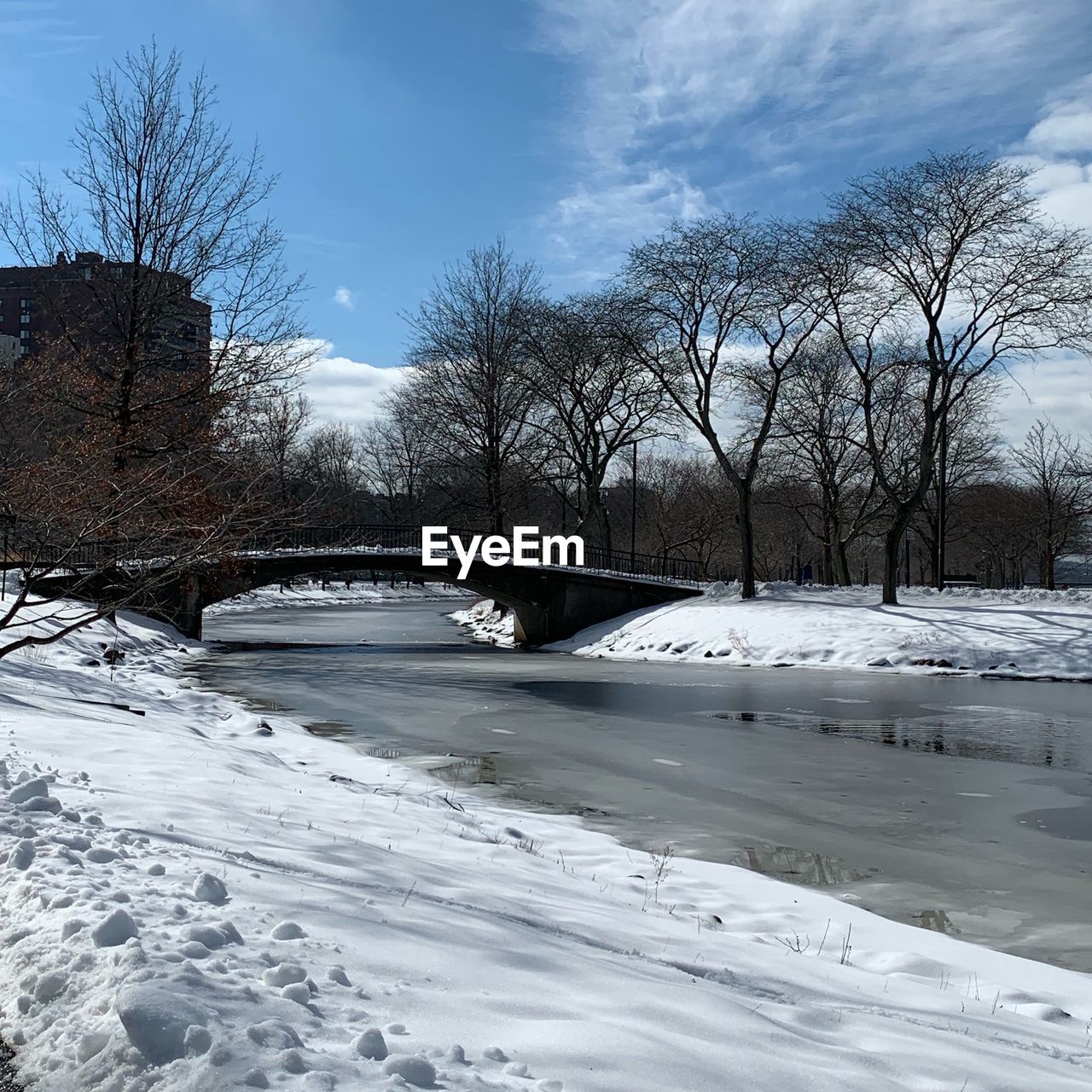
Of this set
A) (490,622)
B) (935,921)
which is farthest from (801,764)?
(490,622)

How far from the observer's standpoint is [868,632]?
29938 millimetres

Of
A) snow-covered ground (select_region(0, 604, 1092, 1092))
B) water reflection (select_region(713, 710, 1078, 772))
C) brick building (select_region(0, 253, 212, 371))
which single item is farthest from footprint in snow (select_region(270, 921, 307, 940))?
brick building (select_region(0, 253, 212, 371))

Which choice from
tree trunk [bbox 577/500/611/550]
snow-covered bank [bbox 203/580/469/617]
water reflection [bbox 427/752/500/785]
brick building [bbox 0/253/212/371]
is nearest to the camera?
water reflection [bbox 427/752/500/785]

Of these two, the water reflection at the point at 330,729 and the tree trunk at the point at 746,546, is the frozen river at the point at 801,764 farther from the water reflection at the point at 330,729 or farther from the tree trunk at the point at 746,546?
the tree trunk at the point at 746,546

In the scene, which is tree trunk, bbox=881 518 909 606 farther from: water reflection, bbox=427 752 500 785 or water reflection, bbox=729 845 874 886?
water reflection, bbox=729 845 874 886

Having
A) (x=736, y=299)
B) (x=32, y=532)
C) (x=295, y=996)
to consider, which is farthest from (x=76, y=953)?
(x=736, y=299)

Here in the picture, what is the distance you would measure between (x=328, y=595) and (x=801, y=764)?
230 feet

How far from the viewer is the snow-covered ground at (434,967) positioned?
3.23 m

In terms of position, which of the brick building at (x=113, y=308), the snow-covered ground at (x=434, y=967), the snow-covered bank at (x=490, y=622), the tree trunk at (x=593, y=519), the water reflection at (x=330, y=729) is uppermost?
the brick building at (x=113, y=308)

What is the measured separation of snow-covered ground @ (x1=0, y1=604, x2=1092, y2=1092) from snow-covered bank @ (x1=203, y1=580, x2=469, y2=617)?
2172 inches

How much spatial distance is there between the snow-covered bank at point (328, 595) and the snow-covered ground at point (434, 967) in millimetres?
55177

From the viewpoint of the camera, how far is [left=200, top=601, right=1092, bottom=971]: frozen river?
8.02m

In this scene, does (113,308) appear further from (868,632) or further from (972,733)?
(868,632)

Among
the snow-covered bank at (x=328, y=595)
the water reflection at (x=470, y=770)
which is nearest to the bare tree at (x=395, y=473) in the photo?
the snow-covered bank at (x=328, y=595)
